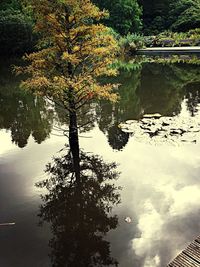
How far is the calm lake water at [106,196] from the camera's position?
10.1 metres

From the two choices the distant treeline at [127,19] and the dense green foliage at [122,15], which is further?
the dense green foliage at [122,15]

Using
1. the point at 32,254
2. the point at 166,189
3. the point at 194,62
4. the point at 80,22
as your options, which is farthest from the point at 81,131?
the point at 194,62

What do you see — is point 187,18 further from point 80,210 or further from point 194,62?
point 80,210

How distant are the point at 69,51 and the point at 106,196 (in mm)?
7111

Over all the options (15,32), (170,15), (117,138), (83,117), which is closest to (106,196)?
(117,138)

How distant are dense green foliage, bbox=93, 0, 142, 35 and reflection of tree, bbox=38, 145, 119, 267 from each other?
54495 mm

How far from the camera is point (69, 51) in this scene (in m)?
16.2

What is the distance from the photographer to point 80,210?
12.2 m

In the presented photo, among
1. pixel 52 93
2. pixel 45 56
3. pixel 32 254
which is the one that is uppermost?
pixel 45 56

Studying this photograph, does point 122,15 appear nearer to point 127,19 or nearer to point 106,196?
point 127,19

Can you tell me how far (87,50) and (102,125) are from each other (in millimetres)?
6093

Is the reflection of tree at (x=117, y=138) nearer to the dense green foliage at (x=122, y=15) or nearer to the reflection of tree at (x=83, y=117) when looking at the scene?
the reflection of tree at (x=83, y=117)

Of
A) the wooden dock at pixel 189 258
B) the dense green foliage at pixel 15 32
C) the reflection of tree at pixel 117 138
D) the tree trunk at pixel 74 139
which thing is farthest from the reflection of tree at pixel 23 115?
the dense green foliage at pixel 15 32

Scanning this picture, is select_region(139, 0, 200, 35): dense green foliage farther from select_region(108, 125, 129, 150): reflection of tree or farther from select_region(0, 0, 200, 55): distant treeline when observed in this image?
select_region(108, 125, 129, 150): reflection of tree
